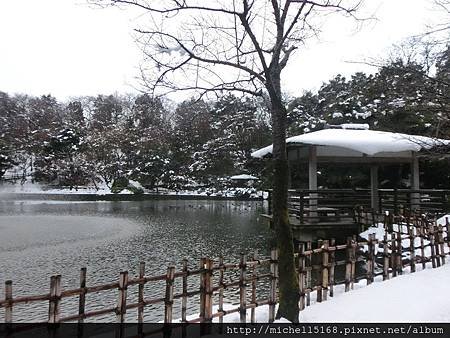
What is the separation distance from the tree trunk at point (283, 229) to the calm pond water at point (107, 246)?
0.50 m

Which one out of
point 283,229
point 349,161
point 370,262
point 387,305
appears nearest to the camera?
point 283,229

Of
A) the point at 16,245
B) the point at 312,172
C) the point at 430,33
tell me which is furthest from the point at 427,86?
the point at 16,245

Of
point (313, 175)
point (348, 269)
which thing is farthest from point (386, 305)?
point (313, 175)

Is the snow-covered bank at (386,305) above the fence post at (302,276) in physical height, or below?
below

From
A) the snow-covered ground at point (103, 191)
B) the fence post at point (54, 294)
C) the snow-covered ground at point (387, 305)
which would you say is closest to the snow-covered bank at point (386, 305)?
the snow-covered ground at point (387, 305)

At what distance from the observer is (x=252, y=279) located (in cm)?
461

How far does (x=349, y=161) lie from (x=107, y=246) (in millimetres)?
7434

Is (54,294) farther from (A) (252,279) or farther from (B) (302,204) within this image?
(B) (302,204)

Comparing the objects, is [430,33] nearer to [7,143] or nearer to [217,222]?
[217,222]

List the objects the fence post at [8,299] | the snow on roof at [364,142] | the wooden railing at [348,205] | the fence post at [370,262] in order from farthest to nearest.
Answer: the wooden railing at [348,205], the snow on roof at [364,142], the fence post at [370,262], the fence post at [8,299]

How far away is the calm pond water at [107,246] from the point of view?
728cm

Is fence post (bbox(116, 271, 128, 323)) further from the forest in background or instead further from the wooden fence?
the forest in background

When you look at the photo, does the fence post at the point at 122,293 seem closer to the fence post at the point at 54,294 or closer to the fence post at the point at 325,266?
the fence post at the point at 54,294

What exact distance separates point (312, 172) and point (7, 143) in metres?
38.1
